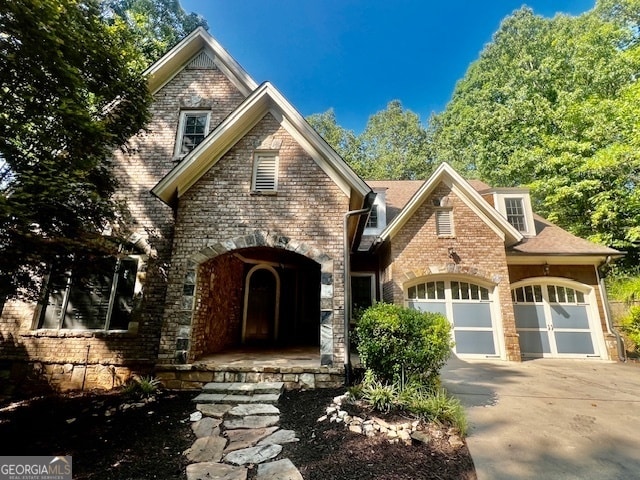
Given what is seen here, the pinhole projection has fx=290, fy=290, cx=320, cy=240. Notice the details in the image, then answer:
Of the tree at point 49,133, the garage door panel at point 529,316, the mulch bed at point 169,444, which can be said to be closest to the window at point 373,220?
the garage door panel at point 529,316

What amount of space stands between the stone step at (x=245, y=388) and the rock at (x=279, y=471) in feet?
6.11

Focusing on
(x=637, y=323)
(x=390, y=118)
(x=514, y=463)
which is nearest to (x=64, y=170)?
(x=514, y=463)

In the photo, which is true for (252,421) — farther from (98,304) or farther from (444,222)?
(444,222)

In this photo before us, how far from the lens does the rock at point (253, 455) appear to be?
3.23 meters

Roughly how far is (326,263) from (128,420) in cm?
404

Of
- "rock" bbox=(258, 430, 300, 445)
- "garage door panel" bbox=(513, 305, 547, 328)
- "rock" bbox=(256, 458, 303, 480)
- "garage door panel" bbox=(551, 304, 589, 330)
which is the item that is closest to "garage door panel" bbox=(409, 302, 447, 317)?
"garage door panel" bbox=(513, 305, 547, 328)

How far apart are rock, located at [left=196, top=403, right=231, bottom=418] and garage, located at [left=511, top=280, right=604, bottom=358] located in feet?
30.2

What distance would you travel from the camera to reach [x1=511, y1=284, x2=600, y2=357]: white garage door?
30.0 feet

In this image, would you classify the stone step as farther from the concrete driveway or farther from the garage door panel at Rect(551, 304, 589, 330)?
the garage door panel at Rect(551, 304, 589, 330)

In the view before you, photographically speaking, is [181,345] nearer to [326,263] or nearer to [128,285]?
[128,285]

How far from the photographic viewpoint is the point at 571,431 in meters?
3.82

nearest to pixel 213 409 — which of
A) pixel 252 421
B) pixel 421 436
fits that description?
pixel 252 421

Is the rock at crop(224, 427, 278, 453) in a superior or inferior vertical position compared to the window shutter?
inferior

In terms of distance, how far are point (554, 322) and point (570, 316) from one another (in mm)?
574
